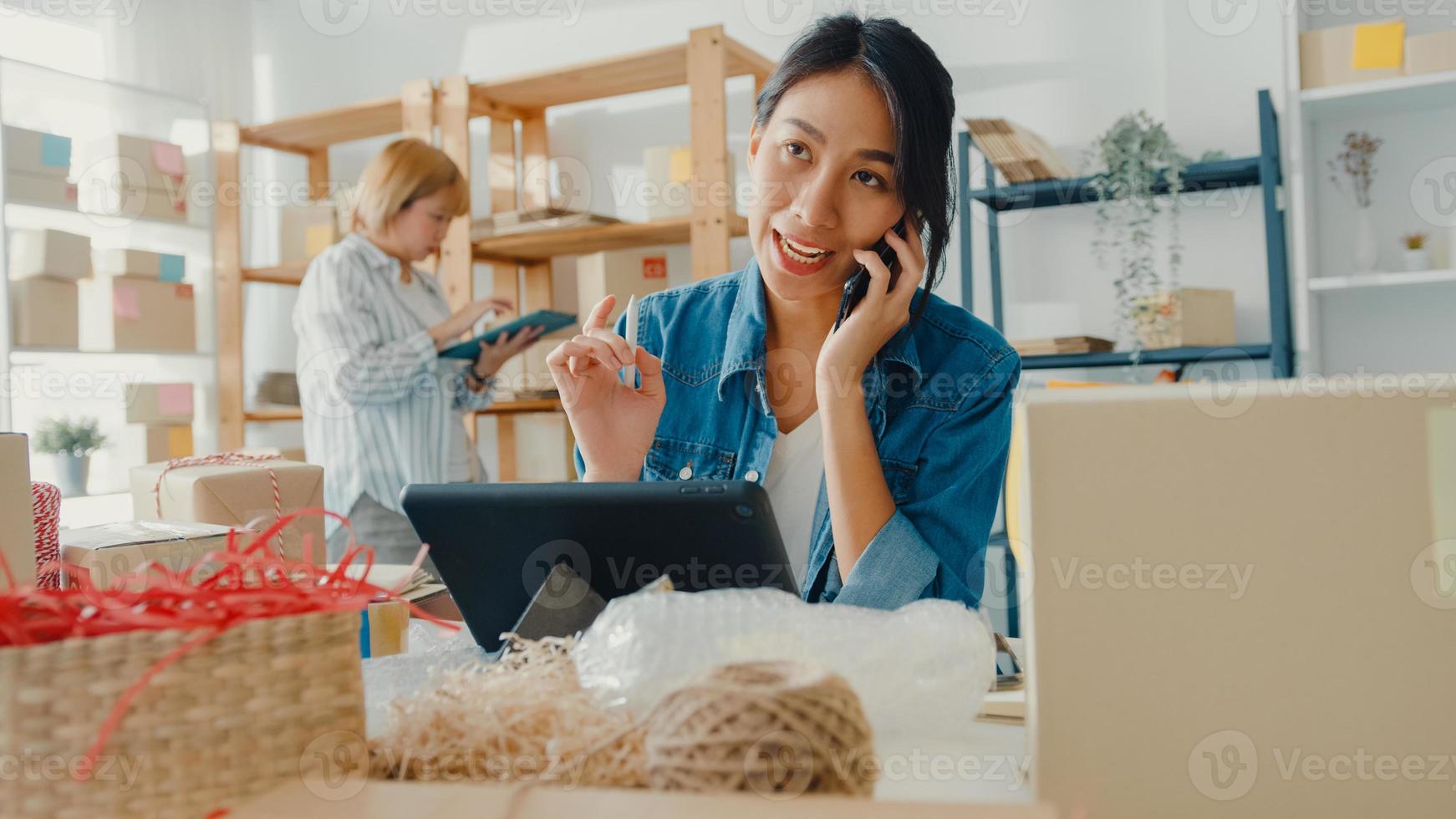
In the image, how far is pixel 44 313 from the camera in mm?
3154

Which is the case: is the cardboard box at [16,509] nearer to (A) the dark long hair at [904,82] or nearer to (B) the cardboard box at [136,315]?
(A) the dark long hair at [904,82]

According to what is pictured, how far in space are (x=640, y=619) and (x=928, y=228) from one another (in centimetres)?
90

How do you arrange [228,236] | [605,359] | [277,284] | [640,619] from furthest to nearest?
[277,284] → [228,236] → [605,359] → [640,619]

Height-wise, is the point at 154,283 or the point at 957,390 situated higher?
the point at 154,283

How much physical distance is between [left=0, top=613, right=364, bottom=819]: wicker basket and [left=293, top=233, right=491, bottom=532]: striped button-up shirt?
207 centimetres

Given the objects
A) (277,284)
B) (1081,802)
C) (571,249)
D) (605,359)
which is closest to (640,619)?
(1081,802)

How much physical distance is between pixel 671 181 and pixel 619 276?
0.33 m

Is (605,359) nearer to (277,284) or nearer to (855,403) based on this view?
(855,403)

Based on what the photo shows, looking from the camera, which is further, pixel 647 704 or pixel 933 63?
pixel 933 63

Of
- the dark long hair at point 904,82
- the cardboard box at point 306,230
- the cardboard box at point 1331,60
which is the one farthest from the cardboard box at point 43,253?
the cardboard box at point 1331,60

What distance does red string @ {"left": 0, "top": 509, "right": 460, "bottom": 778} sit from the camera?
0.45m

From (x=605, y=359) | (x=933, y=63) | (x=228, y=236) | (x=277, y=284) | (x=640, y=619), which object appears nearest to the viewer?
(x=640, y=619)

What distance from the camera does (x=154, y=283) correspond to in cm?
355

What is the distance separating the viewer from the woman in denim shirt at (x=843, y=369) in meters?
1.17
